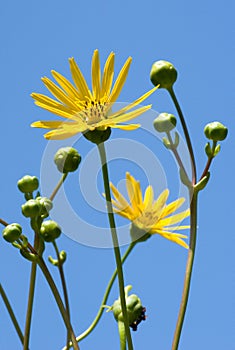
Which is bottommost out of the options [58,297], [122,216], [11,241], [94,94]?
[58,297]

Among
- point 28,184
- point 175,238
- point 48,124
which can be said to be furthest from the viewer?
point 175,238

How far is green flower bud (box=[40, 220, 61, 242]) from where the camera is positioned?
3.67ft

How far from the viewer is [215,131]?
110cm

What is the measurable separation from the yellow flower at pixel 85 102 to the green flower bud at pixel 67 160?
140mm

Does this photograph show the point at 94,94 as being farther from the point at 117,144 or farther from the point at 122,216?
the point at 122,216

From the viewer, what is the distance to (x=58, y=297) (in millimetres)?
931

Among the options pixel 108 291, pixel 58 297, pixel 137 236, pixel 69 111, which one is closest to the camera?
pixel 58 297

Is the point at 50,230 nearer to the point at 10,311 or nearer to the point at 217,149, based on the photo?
the point at 10,311

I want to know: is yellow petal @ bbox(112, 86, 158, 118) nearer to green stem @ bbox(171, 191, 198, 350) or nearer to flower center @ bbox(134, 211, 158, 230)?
green stem @ bbox(171, 191, 198, 350)

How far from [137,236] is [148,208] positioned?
73 millimetres

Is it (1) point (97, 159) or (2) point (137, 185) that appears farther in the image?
(2) point (137, 185)

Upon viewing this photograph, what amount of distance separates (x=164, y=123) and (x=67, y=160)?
241 millimetres

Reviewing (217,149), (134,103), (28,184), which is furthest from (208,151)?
(28,184)

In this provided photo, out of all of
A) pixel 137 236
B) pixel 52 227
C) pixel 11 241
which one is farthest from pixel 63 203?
pixel 137 236
